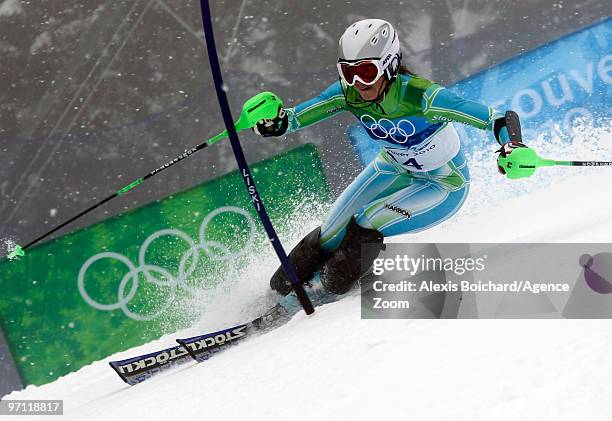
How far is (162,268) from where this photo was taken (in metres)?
5.49

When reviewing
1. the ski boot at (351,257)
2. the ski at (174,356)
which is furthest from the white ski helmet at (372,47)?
the ski at (174,356)

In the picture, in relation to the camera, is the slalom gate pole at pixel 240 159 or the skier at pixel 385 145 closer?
the skier at pixel 385 145

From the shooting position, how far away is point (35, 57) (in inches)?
221

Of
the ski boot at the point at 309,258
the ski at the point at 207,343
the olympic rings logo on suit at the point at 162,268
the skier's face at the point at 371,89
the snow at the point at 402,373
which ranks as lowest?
the snow at the point at 402,373

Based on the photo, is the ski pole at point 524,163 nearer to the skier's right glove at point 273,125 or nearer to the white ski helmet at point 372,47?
the white ski helmet at point 372,47

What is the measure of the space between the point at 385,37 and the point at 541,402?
2.12m

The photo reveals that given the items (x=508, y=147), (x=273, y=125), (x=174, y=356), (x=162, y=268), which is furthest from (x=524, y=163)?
(x=162, y=268)

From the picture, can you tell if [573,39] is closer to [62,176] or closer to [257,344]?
[257,344]

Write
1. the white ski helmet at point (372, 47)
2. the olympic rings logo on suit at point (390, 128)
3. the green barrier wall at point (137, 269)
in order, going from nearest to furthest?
the white ski helmet at point (372, 47), the olympic rings logo on suit at point (390, 128), the green barrier wall at point (137, 269)

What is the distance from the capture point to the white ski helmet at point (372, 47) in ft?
10.9

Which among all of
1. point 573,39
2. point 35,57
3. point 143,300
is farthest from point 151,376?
point 573,39

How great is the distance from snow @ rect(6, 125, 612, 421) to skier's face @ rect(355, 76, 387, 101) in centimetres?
105

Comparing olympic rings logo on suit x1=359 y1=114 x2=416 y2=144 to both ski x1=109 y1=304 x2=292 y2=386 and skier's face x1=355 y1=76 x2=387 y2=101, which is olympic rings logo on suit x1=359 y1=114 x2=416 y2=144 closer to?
skier's face x1=355 y1=76 x2=387 y2=101

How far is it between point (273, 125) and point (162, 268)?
216 cm
